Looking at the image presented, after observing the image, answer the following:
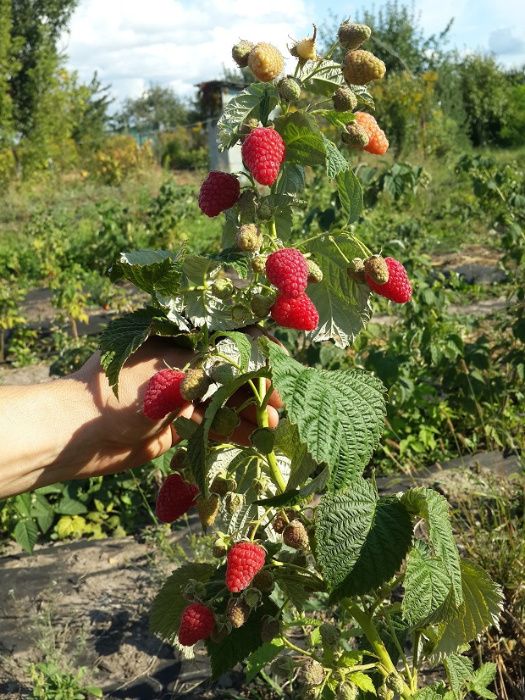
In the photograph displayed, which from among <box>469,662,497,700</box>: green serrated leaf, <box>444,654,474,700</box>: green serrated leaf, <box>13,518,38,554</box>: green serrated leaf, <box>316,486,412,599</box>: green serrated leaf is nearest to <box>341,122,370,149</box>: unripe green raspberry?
<box>316,486,412,599</box>: green serrated leaf

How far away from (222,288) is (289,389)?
0.66 feet

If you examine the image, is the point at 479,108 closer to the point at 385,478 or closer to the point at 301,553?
the point at 385,478

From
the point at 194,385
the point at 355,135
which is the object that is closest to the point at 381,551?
the point at 194,385

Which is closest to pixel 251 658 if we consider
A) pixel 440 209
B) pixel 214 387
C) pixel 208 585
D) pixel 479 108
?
pixel 208 585

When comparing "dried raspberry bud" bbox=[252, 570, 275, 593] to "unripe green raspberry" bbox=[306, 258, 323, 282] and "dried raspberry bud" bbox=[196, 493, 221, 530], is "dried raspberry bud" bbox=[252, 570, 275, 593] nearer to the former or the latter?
"dried raspberry bud" bbox=[196, 493, 221, 530]

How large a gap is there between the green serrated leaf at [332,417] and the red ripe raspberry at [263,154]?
0.24 meters

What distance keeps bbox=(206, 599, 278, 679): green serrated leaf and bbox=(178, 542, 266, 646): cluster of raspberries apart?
3.1 inches

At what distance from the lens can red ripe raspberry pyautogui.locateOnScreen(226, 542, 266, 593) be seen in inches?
39.6

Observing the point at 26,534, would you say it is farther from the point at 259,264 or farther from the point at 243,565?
the point at 259,264

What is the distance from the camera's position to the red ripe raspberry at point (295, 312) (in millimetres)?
954

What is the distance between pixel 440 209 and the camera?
10.7 m

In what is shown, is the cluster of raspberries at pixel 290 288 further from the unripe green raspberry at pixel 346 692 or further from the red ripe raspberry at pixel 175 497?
the unripe green raspberry at pixel 346 692

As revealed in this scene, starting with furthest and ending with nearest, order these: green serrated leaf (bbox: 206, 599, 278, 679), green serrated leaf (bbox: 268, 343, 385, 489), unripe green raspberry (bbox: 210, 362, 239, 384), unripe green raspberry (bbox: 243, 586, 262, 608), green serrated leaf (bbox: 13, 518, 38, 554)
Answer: green serrated leaf (bbox: 13, 518, 38, 554) < green serrated leaf (bbox: 206, 599, 278, 679) < unripe green raspberry (bbox: 243, 586, 262, 608) < unripe green raspberry (bbox: 210, 362, 239, 384) < green serrated leaf (bbox: 268, 343, 385, 489)

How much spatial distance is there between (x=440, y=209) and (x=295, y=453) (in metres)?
10.2
